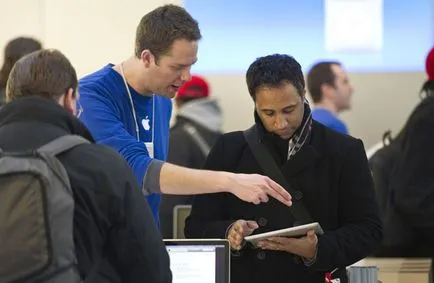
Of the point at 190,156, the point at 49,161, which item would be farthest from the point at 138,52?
the point at 190,156

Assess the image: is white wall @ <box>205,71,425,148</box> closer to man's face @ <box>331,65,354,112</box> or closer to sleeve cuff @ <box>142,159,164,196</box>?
man's face @ <box>331,65,354,112</box>

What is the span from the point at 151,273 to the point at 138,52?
101 cm

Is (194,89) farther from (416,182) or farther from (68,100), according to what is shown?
(68,100)

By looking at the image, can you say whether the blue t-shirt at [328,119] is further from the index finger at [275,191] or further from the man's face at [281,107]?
the index finger at [275,191]

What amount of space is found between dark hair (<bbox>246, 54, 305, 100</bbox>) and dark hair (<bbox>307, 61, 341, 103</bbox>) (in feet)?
8.79

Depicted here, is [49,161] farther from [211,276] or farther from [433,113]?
[433,113]

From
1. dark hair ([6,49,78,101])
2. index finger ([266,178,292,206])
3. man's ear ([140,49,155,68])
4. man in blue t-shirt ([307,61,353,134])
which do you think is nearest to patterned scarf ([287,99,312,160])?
index finger ([266,178,292,206])

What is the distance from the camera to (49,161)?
2.54 metres

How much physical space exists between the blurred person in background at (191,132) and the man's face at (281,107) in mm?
2314

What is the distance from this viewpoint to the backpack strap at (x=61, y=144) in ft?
8.39

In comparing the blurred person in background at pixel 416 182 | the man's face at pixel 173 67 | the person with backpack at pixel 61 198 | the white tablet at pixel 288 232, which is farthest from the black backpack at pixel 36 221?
the blurred person in background at pixel 416 182

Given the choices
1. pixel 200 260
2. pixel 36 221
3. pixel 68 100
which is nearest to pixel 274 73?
pixel 200 260

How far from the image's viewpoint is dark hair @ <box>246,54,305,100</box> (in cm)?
337

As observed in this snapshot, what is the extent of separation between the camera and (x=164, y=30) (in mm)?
3375
